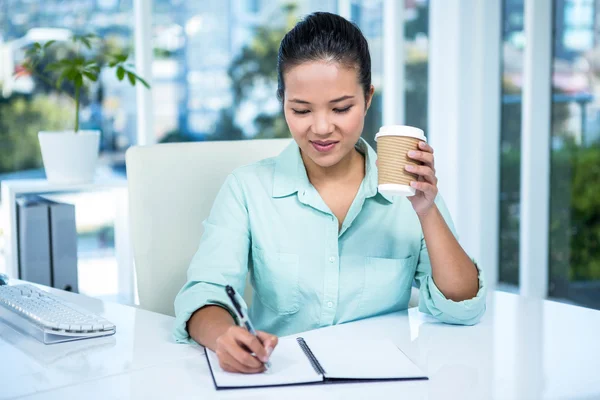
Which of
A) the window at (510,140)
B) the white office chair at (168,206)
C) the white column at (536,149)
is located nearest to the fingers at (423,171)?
the white office chair at (168,206)

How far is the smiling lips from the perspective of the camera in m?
1.44

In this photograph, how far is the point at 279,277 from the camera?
1502 millimetres

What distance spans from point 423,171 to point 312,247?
0.36 metres

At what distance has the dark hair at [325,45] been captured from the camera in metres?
1.44

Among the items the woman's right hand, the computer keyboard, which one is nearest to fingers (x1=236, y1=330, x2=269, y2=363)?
the woman's right hand

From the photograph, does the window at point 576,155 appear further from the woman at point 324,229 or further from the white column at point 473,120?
the woman at point 324,229

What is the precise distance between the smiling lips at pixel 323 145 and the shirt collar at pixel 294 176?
0.11m

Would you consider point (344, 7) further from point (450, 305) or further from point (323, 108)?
point (450, 305)

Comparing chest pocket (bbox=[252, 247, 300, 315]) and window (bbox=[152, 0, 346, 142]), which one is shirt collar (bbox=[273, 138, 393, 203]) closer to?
chest pocket (bbox=[252, 247, 300, 315])

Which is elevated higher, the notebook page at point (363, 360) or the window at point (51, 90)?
the window at point (51, 90)

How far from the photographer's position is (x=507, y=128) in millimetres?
3719

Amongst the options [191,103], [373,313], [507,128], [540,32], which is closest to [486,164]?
[507,128]

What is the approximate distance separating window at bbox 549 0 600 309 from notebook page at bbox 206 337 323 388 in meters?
2.60

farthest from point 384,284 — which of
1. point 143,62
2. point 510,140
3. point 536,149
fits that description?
point 510,140
